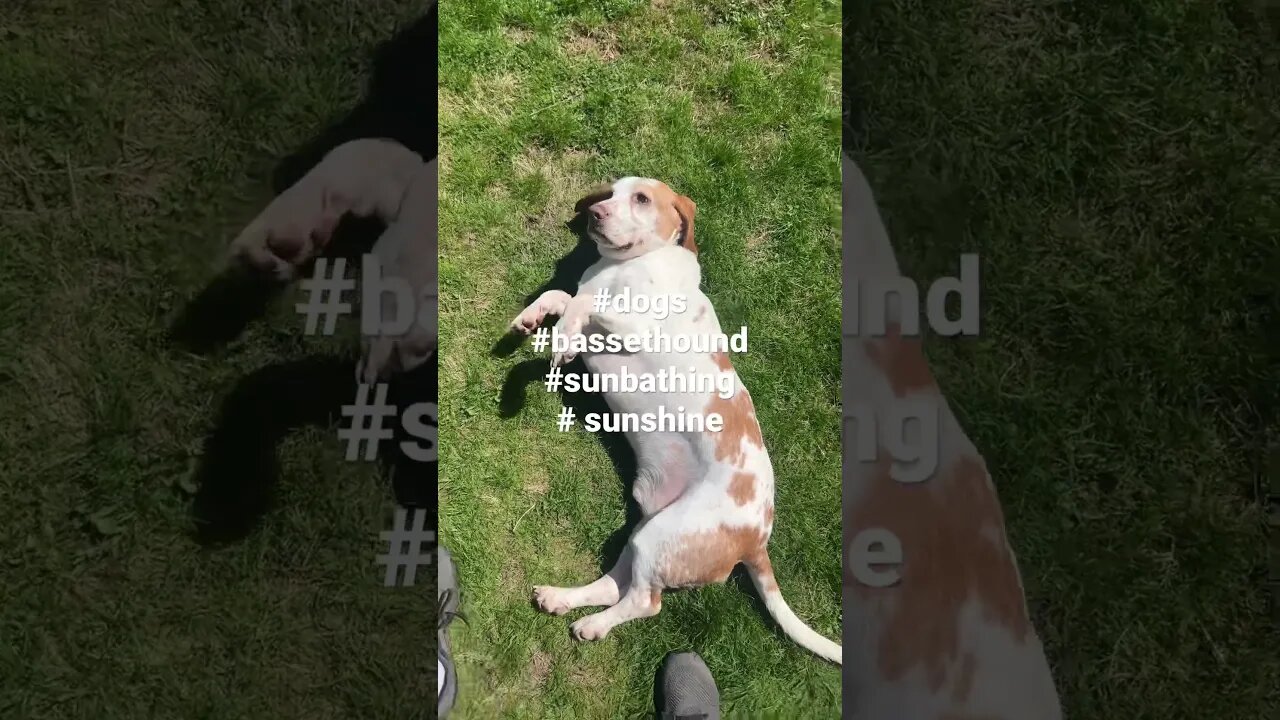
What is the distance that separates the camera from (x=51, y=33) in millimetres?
1842

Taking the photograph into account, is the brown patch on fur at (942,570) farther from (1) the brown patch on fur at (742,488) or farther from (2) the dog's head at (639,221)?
(2) the dog's head at (639,221)

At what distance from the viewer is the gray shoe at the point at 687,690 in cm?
176

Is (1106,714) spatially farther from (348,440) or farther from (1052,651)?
(348,440)

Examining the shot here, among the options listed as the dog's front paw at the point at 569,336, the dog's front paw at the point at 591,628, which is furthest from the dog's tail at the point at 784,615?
the dog's front paw at the point at 569,336

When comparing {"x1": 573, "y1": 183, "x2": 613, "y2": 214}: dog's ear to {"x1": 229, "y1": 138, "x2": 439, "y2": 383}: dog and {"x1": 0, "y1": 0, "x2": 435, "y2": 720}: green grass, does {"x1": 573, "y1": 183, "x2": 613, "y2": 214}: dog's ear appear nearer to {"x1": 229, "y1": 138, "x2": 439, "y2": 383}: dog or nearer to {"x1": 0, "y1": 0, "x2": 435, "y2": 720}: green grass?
{"x1": 229, "y1": 138, "x2": 439, "y2": 383}: dog

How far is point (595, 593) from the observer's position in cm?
179

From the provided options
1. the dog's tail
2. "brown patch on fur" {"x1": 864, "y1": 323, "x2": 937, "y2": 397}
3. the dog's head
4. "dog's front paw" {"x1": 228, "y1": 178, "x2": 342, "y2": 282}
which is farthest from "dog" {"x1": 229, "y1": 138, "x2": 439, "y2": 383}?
"brown patch on fur" {"x1": 864, "y1": 323, "x2": 937, "y2": 397}

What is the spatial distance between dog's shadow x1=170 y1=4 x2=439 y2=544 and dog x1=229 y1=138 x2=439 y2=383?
1.1 inches

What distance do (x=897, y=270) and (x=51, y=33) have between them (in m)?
2.47

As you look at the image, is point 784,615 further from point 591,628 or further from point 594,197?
point 594,197

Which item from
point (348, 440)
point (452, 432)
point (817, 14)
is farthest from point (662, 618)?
point (817, 14)

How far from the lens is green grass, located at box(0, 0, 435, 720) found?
1736mm

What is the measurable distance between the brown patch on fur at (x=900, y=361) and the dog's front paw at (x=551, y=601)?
3.53 feet

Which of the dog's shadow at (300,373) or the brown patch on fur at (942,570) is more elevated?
the dog's shadow at (300,373)
